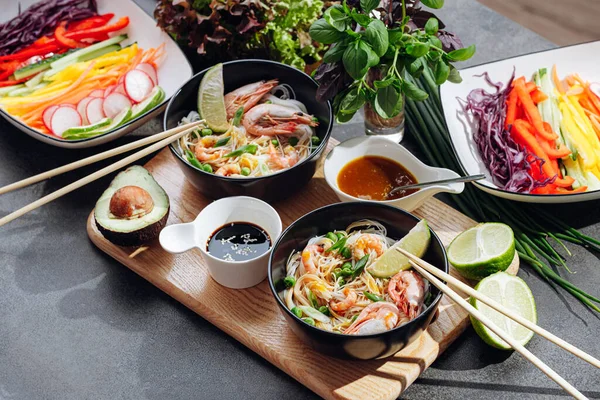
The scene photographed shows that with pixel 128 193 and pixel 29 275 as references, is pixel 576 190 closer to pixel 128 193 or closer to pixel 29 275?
pixel 128 193

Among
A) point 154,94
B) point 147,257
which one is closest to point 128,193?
point 147,257

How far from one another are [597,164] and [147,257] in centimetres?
229

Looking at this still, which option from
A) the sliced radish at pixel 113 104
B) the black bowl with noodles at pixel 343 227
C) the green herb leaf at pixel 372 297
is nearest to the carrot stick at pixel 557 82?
the black bowl with noodles at pixel 343 227

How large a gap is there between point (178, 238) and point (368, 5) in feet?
4.42

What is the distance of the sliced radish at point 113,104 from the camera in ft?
12.4

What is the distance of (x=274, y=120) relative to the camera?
11.5 feet

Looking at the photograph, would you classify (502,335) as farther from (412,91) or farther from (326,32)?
(326,32)

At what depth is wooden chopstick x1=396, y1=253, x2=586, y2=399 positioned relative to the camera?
7.20 feet

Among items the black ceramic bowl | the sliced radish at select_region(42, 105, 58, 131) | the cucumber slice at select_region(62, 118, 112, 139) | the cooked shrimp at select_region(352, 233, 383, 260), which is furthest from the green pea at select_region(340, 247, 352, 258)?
the sliced radish at select_region(42, 105, 58, 131)

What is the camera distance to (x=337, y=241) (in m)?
2.95

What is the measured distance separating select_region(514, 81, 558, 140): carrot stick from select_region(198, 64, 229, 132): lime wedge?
1.61m

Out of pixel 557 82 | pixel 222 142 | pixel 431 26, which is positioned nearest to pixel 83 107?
pixel 222 142

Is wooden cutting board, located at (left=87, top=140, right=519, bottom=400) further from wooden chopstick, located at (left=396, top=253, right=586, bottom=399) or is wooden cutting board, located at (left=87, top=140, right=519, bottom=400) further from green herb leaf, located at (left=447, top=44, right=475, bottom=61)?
green herb leaf, located at (left=447, top=44, right=475, bottom=61)

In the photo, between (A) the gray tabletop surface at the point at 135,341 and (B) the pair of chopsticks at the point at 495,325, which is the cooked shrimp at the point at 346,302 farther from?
(A) the gray tabletop surface at the point at 135,341
